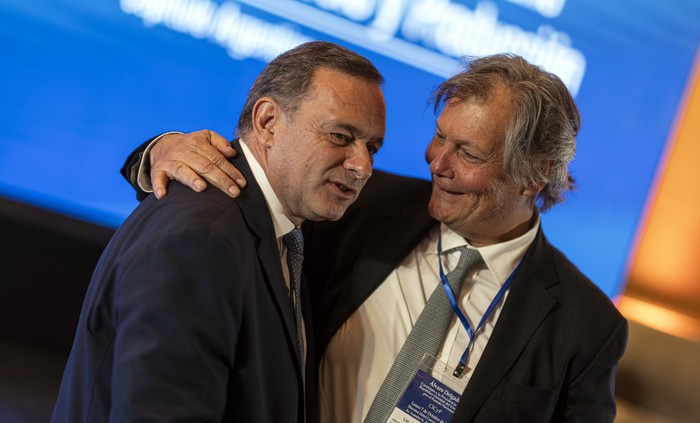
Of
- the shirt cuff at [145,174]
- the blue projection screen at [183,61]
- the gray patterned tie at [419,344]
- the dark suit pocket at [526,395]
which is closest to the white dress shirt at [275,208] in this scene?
the shirt cuff at [145,174]

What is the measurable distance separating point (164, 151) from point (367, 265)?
632 mm

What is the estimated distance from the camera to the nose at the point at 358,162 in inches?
67.1

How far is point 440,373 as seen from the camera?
1974mm

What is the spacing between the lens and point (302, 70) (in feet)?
5.58

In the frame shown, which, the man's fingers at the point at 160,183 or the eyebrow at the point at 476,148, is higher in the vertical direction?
the eyebrow at the point at 476,148

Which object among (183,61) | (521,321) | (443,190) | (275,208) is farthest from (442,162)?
(183,61)

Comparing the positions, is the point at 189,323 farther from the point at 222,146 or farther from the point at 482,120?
the point at 482,120

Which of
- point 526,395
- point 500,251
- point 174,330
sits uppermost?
point 500,251

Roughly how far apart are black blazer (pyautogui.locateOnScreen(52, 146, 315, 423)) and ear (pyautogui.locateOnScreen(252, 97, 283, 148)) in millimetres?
92

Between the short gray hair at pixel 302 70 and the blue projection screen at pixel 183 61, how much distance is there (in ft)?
4.53

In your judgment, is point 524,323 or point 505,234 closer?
point 524,323

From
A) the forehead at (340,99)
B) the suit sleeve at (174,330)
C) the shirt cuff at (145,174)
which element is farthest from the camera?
the shirt cuff at (145,174)

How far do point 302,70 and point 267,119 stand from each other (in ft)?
0.43

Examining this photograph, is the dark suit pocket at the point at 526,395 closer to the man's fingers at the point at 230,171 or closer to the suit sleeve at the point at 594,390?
the suit sleeve at the point at 594,390
